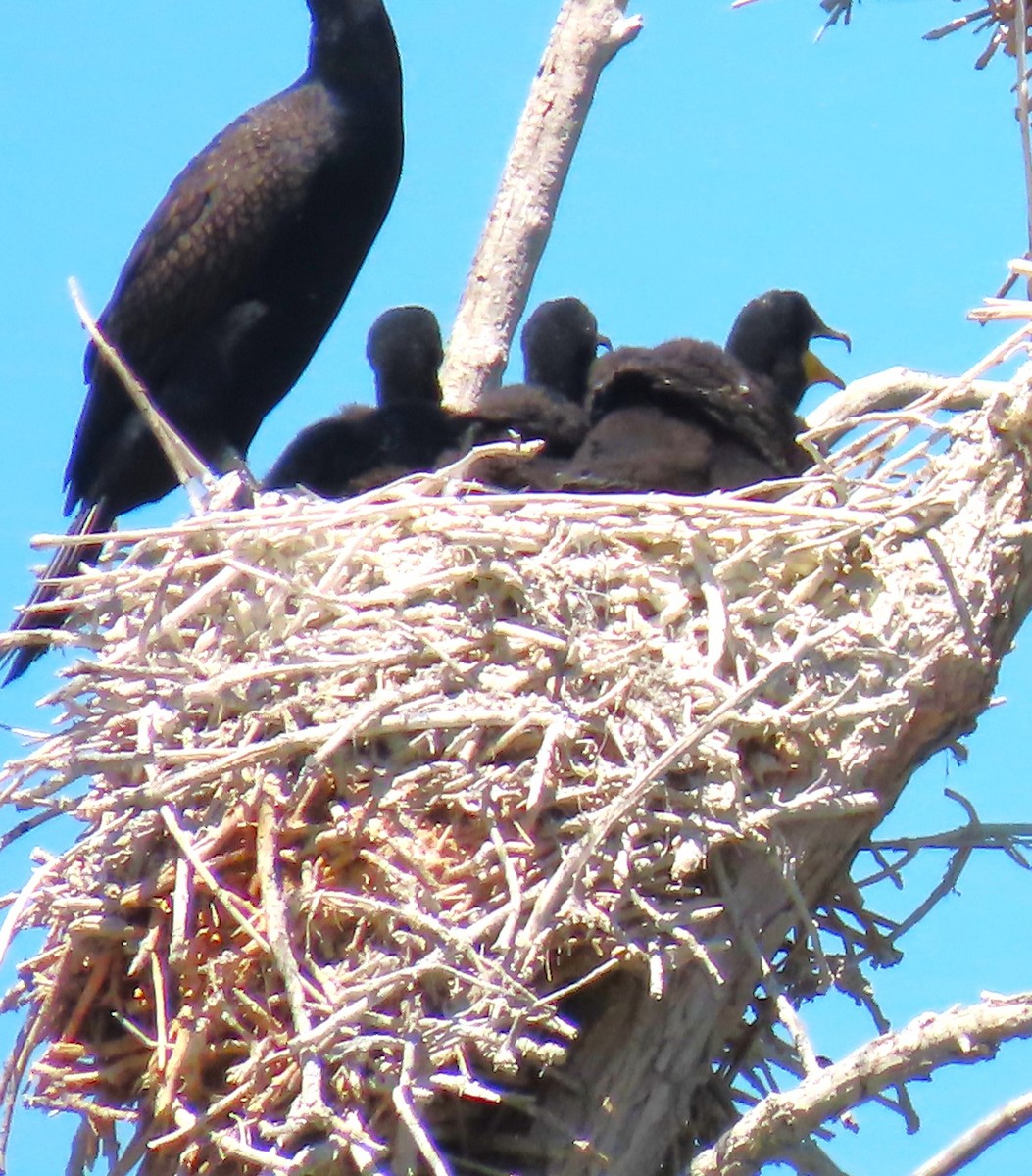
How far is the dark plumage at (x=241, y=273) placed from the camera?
18.0 ft

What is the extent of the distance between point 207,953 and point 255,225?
2.54 m

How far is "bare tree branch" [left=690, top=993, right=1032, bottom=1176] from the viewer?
2898 millimetres

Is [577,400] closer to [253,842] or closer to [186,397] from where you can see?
[186,397]

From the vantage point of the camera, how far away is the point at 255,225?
5.45 metres

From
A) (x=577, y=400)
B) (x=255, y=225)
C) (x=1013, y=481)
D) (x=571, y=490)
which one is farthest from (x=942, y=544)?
(x=255, y=225)

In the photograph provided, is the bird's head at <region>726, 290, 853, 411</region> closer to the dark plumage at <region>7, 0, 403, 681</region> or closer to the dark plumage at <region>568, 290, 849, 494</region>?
the dark plumage at <region>568, 290, 849, 494</region>

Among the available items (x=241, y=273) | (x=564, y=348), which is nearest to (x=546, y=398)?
(x=564, y=348)

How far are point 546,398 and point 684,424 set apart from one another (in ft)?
1.49

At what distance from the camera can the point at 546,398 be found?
4.92m

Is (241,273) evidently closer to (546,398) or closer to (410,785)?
(546,398)

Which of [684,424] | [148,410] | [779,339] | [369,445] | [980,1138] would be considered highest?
[779,339]

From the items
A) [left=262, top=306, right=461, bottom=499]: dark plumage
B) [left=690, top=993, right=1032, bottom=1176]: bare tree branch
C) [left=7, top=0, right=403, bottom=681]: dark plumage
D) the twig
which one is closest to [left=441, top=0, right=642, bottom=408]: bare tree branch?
[left=7, top=0, right=403, bottom=681]: dark plumage

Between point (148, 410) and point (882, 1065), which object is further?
point (148, 410)

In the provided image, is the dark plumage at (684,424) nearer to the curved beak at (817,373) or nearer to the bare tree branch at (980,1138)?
the curved beak at (817,373)
